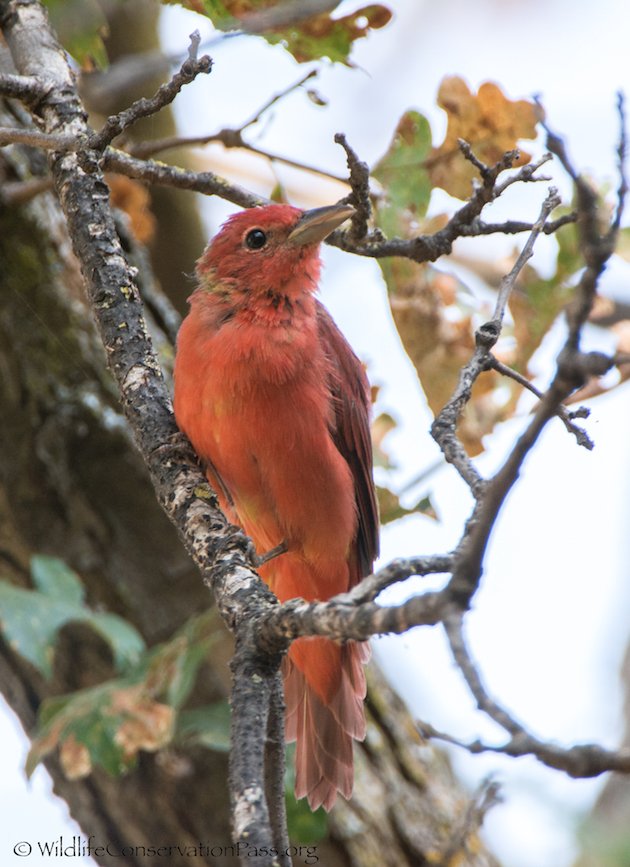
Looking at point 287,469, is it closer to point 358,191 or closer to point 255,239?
point 255,239

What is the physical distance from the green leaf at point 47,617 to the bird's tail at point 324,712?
0.67 metres

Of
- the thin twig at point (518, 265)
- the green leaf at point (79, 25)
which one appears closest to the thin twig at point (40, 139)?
the green leaf at point (79, 25)

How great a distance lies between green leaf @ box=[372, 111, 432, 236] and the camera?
3799mm

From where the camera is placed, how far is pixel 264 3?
360cm

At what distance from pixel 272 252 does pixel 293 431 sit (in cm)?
82

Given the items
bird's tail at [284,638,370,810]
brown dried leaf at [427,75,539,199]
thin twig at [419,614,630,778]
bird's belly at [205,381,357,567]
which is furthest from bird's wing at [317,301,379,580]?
thin twig at [419,614,630,778]

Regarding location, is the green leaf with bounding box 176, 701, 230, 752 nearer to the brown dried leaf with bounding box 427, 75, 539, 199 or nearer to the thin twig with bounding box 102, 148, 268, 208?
the thin twig with bounding box 102, 148, 268, 208

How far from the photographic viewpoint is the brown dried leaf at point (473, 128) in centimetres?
371

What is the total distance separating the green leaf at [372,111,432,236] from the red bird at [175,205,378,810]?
0.56ft

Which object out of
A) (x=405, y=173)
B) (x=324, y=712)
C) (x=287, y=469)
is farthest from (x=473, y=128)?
(x=324, y=712)

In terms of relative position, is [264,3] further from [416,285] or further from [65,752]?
[65,752]

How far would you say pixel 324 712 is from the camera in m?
4.17

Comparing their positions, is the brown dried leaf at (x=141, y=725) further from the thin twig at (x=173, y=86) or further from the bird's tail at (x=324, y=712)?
the thin twig at (x=173, y=86)

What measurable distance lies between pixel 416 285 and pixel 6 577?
2216mm
